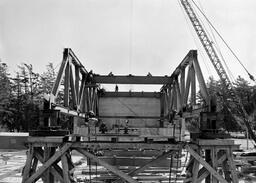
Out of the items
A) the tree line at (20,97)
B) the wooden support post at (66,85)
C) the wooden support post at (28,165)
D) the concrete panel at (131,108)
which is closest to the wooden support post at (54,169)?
the wooden support post at (28,165)

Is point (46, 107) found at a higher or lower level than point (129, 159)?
higher

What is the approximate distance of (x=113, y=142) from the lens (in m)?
7.81

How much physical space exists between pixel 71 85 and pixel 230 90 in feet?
184

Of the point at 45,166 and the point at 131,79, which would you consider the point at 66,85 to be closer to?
the point at 45,166

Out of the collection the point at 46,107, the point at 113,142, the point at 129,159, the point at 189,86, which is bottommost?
the point at 129,159

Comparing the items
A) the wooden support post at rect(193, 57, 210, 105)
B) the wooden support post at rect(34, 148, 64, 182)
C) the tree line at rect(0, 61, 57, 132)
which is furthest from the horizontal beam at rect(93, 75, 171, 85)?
the tree line at rect(0, 61, 57, 132)

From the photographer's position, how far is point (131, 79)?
1436 cm

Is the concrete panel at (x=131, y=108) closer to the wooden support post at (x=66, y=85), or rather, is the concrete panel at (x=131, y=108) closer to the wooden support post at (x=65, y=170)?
the wooden support post at (x=66, y=85)

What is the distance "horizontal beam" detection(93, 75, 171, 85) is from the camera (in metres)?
14.2

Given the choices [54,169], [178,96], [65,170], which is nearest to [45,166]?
[54,169]

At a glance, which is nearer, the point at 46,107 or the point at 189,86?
the point at 46,107

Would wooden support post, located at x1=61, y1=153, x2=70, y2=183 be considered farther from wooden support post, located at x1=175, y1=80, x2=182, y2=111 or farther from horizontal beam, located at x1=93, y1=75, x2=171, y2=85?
horizontal beam, located at x1=93, y1=75, x2=171, y2=85

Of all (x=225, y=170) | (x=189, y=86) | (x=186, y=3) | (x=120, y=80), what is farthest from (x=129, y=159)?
(x=186, y=3)

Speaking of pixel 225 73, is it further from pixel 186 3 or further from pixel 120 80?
pixel 120 80
